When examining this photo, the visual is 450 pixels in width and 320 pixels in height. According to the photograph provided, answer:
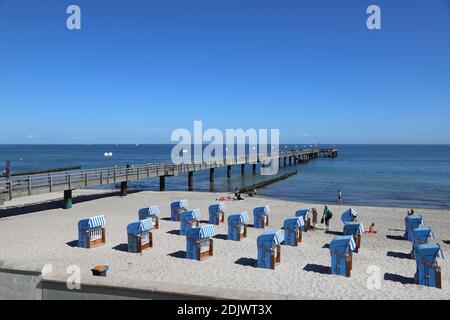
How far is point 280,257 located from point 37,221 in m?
11.6

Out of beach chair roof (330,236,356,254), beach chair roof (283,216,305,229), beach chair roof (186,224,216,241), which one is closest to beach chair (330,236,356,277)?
beach chair roof (330,236,356,254)

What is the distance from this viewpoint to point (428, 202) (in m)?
31.2

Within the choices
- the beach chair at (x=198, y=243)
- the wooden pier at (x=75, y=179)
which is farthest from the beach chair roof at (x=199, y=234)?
the wooden pier at (x=75, y=179)

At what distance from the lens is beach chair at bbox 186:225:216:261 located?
39.8ft

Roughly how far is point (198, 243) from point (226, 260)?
1.02 metres

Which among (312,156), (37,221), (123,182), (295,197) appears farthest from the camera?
(312,156)

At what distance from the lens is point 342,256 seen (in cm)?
1081

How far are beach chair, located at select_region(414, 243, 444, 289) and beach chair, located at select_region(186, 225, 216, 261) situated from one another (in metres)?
5.83

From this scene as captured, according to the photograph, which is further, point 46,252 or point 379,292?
point 46,252

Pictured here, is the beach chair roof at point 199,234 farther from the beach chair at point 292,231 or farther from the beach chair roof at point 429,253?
the beach chair roof at point 429,253

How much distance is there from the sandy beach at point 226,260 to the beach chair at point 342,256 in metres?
0.25
